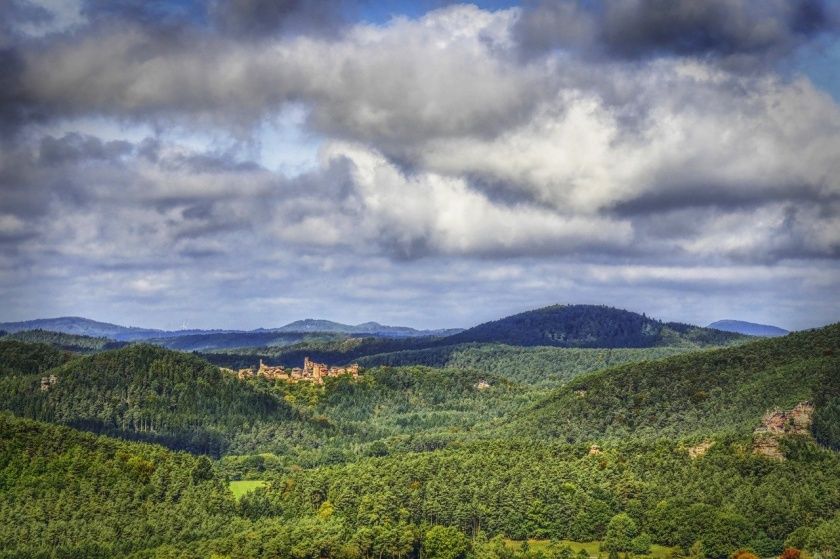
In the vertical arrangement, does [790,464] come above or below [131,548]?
above

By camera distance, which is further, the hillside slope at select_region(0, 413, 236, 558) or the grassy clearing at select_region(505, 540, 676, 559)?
the grassy clearing at select_region(505, 540, 676, 559)

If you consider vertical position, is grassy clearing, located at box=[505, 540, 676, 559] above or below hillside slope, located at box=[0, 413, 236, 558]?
below

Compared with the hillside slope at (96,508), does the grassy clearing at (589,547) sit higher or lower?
lower

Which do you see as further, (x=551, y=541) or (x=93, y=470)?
(x=93, y=470)

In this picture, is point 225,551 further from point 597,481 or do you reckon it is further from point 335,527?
Result: point 597,481

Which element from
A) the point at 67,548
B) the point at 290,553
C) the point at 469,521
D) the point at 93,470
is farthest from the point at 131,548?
the point at 469,521

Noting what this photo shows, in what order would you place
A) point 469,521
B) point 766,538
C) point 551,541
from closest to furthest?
1. point 766,538
2. point 551,541
3. point 469,521

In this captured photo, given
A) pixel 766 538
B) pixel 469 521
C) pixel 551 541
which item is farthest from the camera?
pixel 469 521

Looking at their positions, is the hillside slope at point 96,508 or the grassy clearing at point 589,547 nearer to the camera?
the hillside slope at point 96,508
